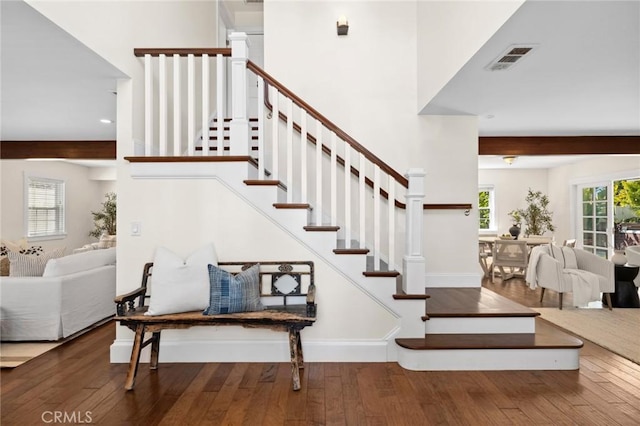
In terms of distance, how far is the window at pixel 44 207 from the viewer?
7774 millimetres

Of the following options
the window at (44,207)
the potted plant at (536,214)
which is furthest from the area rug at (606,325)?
the window at (44,207)

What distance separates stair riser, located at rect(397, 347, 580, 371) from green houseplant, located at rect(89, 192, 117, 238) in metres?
8.53

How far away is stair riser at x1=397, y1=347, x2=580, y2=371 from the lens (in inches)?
112

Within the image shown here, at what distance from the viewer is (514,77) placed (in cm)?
307

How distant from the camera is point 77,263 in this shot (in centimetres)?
393

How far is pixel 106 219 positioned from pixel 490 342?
901cm

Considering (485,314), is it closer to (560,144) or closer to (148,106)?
(148,106)

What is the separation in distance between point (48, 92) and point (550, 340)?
507 centimetres

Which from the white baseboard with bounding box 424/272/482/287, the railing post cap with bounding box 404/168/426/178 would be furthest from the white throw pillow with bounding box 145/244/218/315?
the white baseboard with bounding box 424/272/482/287

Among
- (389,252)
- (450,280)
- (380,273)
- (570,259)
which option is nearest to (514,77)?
(389,252)

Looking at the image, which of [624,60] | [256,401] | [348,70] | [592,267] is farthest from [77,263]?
[592,267]

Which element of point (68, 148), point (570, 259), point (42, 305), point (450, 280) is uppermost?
point (68, 148)

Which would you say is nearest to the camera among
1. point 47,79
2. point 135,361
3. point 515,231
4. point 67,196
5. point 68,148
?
point 135,361

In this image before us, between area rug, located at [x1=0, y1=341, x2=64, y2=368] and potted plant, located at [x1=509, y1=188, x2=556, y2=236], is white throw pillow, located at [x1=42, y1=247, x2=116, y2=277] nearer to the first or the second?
area rug, located at [x1=0, y1=341, x2=64, y2=368]
